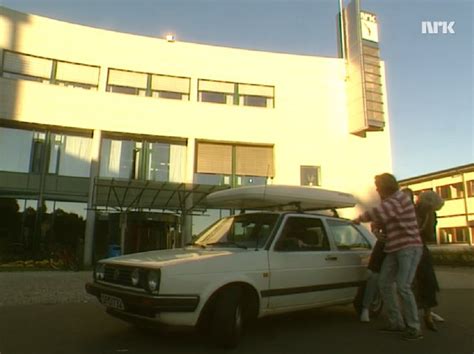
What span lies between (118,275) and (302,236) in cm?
240

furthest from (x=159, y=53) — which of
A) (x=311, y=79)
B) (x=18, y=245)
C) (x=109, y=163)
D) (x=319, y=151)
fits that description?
(x=18, y=245)

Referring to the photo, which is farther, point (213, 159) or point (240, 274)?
point (213, 159)

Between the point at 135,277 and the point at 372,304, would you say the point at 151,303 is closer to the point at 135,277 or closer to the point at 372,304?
the point at 135,277

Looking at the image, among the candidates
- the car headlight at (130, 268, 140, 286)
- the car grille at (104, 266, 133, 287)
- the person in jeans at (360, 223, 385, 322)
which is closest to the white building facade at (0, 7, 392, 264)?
the car grille at (104, 266, 133, 287)

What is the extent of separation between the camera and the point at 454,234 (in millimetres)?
33500

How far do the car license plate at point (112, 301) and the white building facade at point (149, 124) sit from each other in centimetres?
1142

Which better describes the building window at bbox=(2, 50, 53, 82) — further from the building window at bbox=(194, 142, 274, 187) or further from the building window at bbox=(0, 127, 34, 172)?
the building window at bbox=(194, 142, 274, 187)

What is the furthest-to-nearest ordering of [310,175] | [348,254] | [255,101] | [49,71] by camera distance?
1. [255,101]
2. [310,175]
3. [49,71]
4. [348,254]

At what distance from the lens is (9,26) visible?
1734cm

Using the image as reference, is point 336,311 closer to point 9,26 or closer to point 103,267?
point 103,267

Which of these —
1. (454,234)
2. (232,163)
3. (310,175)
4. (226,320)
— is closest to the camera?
(226,320)

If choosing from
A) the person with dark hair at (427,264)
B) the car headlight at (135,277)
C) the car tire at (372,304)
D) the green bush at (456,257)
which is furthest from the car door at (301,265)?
the green bush at (456,257)

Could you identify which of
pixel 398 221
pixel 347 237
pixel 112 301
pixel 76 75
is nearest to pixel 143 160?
pixel 76 75

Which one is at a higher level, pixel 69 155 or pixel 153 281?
pixel 69 155
